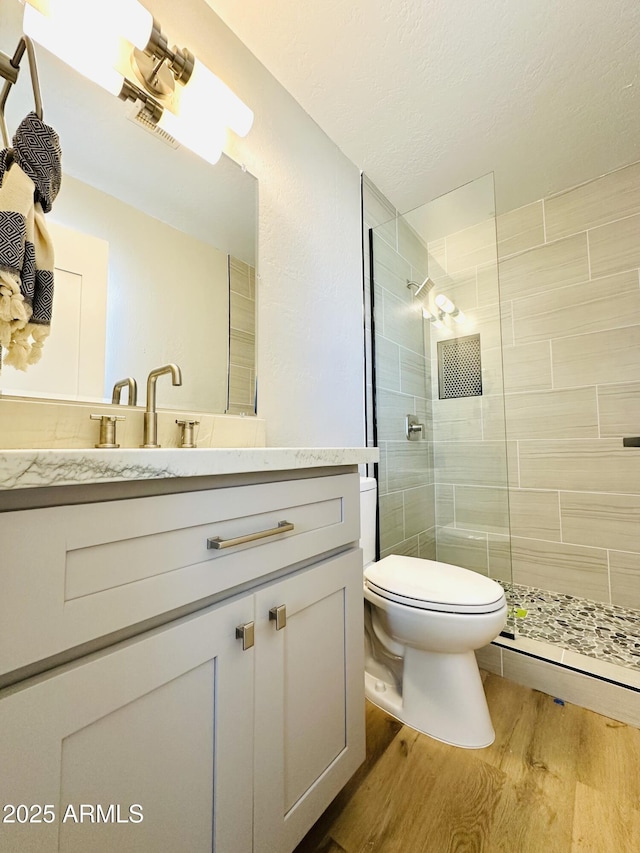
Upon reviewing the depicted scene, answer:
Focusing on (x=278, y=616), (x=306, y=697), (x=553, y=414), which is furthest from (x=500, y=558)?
(x=278, y=616)

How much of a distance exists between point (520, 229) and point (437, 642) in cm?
217

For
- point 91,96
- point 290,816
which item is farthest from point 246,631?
point 91,96

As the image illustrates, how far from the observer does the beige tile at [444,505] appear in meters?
1.97

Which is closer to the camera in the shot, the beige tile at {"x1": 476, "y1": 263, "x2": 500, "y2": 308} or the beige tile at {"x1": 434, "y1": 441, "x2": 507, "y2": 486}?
the beige tile at {"x1": 434, "y1": 441, "x2": 507, "y2": 486}

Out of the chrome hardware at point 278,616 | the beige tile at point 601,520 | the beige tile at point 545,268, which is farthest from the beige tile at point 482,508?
the chrome hardware at point 278,616

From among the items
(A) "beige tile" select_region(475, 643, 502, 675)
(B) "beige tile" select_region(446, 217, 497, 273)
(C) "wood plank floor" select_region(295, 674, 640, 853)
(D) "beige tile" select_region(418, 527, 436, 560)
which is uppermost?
(B) "beige tile" select_region(446, 217, 497, 273)

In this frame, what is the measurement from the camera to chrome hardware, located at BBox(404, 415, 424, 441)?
1923mm

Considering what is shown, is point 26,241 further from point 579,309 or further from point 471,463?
point 579,309

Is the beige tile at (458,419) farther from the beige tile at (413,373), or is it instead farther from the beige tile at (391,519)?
the beige tile at (391,519)

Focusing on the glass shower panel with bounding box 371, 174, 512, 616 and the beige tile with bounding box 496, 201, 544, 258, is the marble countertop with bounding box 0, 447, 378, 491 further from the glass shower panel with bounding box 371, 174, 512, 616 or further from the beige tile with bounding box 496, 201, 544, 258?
the beige tile with bounding box 496, 201, 544, 258

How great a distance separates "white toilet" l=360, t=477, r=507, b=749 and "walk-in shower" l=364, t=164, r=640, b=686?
1.37ft

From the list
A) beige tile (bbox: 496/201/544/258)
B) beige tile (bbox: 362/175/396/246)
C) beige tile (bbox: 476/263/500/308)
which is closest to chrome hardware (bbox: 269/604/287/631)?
beige tile (bbox: 362/175/396/246)

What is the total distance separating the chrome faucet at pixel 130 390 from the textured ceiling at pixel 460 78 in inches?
46.4

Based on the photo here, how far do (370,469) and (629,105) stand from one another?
1.75 metres
